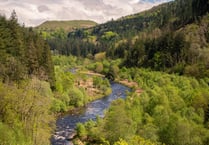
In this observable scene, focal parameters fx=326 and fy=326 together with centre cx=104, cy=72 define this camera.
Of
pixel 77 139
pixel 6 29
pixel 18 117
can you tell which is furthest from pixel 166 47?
pixel 18 117

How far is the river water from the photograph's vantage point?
231ft

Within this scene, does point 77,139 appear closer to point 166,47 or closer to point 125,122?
point 125,122

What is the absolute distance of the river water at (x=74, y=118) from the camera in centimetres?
7035

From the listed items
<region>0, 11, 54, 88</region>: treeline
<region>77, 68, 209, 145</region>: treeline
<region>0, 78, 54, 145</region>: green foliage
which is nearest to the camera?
<region>0, 78, 54, 145</region>: green foliage

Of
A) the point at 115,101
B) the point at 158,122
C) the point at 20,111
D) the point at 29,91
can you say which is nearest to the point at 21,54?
the point at 115,101

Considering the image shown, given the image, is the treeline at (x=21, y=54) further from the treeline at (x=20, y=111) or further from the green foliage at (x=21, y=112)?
the green foliage at (x=21, y=112)

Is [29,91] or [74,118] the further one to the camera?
[74,118]

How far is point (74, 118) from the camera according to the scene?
89.2 metres

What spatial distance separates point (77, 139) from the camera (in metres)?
69.6

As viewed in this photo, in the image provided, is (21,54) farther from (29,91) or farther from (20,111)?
(20,111)

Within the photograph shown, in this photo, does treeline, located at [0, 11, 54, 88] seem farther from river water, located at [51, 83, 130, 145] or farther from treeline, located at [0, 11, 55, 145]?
river water, located at [51, 83, 130, 145]

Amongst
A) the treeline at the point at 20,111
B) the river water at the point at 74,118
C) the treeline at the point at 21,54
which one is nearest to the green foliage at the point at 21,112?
the treeline at the point at 20,111

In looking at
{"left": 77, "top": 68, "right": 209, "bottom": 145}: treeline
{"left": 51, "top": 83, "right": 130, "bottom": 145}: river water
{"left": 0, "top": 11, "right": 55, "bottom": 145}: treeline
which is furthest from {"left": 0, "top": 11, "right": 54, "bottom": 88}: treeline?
{"left": 77, "top": 68, "right": 209, "bottom": 145}: treeline

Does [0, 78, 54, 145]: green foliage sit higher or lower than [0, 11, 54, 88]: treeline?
lower
